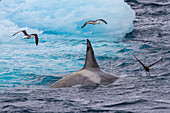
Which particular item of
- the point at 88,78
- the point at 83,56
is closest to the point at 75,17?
the point at 83,56

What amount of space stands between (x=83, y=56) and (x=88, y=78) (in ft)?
35.2

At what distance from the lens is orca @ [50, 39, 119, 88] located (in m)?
8.83

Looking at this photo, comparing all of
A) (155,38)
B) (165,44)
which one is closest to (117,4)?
(155,38)

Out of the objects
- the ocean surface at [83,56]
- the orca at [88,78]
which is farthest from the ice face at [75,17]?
the orca at [88,78]

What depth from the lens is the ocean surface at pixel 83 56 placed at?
6.69 meters

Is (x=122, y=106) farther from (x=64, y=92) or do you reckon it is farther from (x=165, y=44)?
(x=165, y=44)

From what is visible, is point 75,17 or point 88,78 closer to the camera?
point 88,78

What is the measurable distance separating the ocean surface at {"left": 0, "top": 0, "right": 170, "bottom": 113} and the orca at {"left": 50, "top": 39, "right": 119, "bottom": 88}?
31 cm

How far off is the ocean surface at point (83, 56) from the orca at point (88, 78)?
1.03 ft

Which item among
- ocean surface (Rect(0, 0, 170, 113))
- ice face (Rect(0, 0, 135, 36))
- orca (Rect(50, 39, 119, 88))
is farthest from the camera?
ice face (Rect(0, 0, 135, 36))

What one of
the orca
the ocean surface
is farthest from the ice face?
the orca

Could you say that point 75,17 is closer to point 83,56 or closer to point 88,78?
point 83,56

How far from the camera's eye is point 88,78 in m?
9.02

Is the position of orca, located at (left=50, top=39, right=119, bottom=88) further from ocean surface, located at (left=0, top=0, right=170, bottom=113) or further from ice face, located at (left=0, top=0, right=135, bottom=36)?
ice face, located at (left=0, top=0, right=135, bottom=36)
